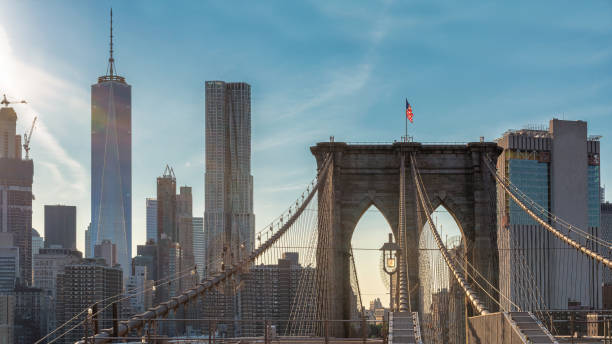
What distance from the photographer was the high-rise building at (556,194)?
166 metres

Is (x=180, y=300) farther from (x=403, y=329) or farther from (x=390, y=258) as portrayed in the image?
(x=390, y=258)

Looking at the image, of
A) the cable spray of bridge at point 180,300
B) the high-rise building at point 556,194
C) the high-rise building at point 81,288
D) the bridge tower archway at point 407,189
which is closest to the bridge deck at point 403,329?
the cable spray of bridge at point 180,300

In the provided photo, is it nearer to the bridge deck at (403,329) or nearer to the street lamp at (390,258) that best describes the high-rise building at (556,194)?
the street lamp at (390,258)

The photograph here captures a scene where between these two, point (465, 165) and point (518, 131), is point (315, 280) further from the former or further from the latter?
point (518, 131)

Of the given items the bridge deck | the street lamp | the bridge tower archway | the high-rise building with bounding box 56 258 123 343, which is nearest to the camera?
the bridge deck

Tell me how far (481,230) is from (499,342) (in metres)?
20.9

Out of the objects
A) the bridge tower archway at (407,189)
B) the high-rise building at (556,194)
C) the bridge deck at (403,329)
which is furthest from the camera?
the high-rise building at (556,194)

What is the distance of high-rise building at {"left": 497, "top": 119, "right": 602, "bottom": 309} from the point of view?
546 ft

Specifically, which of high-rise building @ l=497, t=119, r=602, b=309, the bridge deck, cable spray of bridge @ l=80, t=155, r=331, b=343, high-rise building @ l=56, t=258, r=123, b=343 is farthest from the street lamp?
high-rise building @ l=56, t=258, r=123, b=343

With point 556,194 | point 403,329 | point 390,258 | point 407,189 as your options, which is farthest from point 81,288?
point 403,329

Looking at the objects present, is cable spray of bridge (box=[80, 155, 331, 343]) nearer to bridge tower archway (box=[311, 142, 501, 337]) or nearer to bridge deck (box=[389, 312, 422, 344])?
bridge tower archway (box=[311, 142, 501, 337])

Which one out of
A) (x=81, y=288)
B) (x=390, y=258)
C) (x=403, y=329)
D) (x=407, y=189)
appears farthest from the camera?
(x=81, y=288)

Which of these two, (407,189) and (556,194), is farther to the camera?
(556,194)

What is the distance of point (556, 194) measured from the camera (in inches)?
6924
